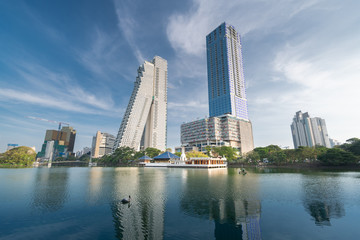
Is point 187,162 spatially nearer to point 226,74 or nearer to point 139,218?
point 139,218

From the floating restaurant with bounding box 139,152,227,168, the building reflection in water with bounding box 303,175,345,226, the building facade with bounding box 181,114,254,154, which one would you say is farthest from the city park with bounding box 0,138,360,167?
the building reflection in water with bounding box 303,175,345,226

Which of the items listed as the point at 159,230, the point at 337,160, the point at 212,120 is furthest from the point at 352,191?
the point at 212,120

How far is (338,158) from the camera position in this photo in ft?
231

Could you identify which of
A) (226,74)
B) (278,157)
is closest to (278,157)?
(278,157)

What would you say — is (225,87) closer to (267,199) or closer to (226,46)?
(226,46)

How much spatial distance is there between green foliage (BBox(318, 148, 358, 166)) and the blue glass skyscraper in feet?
322

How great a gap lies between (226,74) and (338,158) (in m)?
125

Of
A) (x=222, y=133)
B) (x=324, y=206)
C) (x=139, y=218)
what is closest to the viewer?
(x=139, y=218)

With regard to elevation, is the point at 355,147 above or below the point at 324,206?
above

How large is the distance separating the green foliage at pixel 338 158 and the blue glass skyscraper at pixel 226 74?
322ft

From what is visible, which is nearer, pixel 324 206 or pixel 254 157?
pixel 324 206

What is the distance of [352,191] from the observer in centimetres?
2778

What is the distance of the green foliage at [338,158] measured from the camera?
67981 mm

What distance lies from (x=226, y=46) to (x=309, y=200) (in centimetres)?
18637
